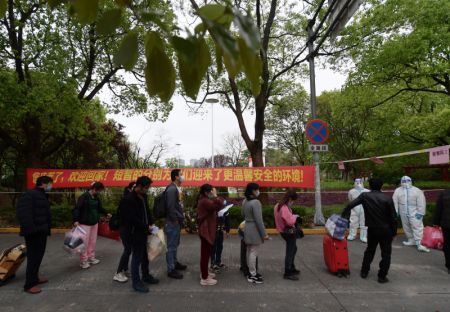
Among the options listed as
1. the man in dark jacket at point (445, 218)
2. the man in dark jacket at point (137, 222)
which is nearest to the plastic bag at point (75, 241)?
the man in dark jacket at point (137, 222)

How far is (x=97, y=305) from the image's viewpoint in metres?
4.29

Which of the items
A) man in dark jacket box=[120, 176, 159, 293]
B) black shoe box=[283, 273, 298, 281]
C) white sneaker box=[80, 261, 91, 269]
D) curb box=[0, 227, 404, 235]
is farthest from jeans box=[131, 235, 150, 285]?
curb box=[0, 227, 404, 235]

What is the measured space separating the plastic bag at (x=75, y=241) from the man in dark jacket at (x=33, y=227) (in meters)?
0.65

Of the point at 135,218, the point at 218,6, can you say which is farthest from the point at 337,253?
the point at 218,6

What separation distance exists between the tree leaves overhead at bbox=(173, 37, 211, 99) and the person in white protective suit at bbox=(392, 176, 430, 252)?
24.8ft

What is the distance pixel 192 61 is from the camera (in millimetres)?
1040

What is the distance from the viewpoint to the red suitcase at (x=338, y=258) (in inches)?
213

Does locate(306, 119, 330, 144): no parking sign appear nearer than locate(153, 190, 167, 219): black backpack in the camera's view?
No

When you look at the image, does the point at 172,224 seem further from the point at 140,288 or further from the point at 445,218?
the point at 445,218

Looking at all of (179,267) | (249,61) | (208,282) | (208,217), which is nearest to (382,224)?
(208,217)

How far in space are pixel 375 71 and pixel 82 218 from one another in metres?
11.6

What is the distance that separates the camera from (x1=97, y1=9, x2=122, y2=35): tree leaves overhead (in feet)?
3.88

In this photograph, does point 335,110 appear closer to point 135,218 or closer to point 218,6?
point 135,218

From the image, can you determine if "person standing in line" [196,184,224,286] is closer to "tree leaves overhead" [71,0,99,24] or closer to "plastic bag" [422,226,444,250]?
"tree leaves overhead" [71,0,99,24]
